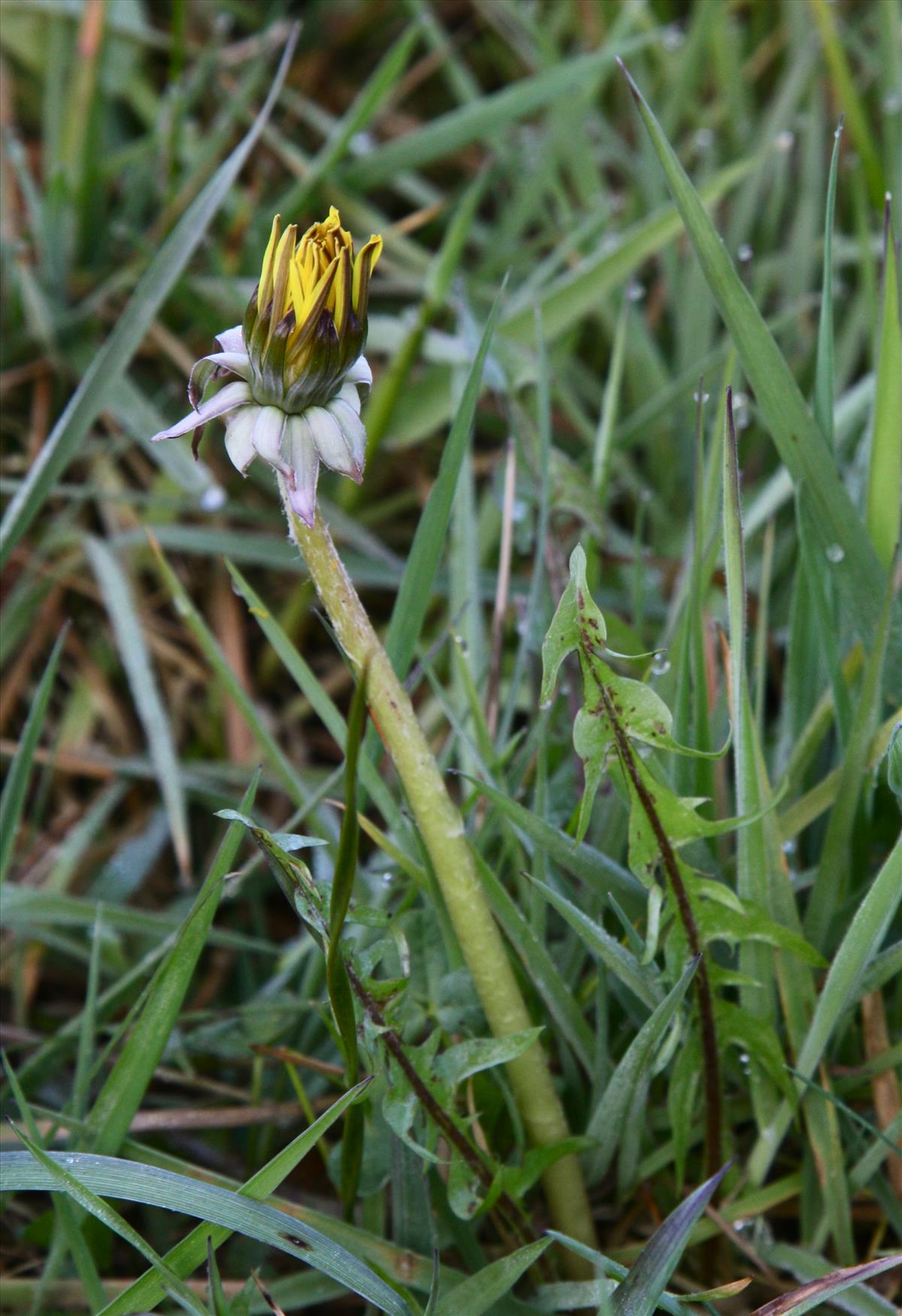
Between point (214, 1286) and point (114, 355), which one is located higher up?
point (114, 355)

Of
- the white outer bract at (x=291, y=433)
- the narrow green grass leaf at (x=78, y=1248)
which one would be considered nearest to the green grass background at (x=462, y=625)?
the narrow green grass leaf at (x=78, y=1248)

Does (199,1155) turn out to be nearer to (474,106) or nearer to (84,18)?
(474,106)

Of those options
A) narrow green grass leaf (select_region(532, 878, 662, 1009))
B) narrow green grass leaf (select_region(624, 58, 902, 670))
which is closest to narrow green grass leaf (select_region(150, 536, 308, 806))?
narrow green grass leaf (select_region(532, 878, 662, 1009))

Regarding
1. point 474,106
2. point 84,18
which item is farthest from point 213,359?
point 84,18

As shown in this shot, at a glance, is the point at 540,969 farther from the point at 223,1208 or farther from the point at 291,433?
the point at 291,433

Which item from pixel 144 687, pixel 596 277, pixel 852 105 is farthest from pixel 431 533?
pixel 852 105

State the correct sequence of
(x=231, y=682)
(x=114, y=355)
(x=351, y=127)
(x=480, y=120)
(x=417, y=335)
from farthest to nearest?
(x=480, y=120) → (x=351, y=127) → (x=417, y=335) → (x=114, y=355) → (x=231, y=682)
